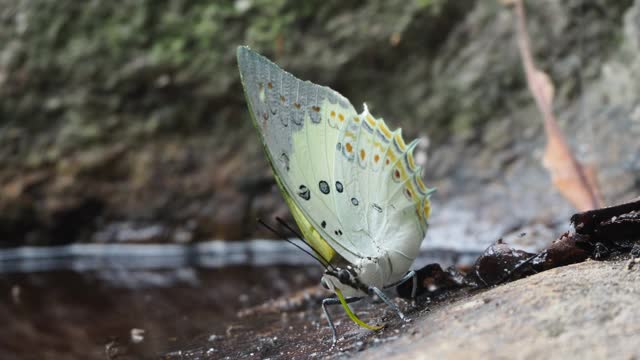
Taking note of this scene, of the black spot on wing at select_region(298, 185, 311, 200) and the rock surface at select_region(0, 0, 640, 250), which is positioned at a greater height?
the rock surface at select_region(0, 0, 640, 250)

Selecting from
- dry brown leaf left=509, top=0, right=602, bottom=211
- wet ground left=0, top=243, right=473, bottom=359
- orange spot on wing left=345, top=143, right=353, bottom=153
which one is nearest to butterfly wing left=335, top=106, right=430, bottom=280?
orange spot on wing left=345, top=143, right=353, bottom=153

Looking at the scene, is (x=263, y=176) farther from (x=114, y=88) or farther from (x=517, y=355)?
(x=517, y=355)

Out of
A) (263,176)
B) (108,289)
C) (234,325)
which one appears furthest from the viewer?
(263,176)

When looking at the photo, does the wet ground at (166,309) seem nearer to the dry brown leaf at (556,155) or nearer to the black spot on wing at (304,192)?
the black spot on wing at (304,192)

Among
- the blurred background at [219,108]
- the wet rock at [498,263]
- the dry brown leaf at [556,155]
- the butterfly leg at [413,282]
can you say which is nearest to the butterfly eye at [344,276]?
the butterfly leg at [413,282]

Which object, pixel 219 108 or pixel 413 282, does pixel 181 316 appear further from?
pixel 219 108

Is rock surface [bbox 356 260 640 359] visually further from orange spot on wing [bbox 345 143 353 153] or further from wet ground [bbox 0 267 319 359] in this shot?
wet ground [bbox 0 267 319 359]

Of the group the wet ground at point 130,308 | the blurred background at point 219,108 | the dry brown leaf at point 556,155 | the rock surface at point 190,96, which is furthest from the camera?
the rock surface at point 190,96

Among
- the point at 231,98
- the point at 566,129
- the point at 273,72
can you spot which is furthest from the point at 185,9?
the point at 273,72
